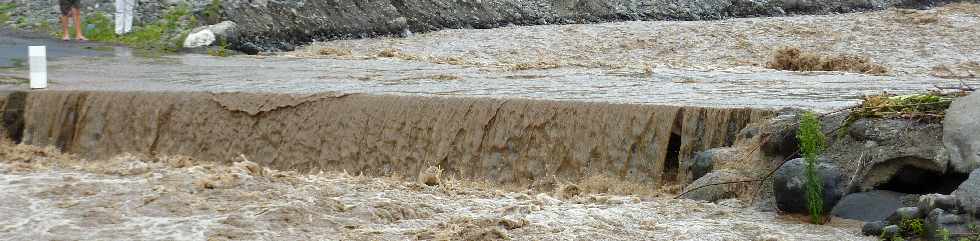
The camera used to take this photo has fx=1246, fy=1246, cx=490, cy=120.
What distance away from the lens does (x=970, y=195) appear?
6969 millimetres

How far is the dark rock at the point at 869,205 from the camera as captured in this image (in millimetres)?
7797

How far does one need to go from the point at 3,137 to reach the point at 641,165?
21.1ft

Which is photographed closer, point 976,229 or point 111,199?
point 976,229

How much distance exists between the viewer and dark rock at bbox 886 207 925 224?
7168 millimetres

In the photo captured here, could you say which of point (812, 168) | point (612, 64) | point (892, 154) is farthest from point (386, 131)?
point (612, 64)

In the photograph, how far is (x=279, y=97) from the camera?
11953 mm

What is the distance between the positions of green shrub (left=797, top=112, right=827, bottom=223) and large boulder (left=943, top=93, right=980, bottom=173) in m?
0.82

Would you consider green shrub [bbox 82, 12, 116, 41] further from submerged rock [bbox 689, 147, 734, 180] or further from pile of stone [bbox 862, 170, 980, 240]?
pile of stone [bbox 862, 170, 980, 240]

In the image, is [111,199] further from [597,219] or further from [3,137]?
[3,137]

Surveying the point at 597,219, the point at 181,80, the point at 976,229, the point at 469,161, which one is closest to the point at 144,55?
the point at 181,80

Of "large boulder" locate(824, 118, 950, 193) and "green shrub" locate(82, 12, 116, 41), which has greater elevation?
"large boulder" locate(824, 118, 950, 193)

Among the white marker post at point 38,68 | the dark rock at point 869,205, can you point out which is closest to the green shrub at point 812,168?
the dark rock at point 869,205

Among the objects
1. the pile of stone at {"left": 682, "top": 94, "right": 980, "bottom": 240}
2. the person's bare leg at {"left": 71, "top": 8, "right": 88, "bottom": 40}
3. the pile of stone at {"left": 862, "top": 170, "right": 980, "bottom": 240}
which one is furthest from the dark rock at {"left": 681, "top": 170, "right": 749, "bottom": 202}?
the person's bare leg at {"left": 71, "top": 8, "right": 88, "bottom": 40}

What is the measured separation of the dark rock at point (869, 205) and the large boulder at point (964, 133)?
0.43 meters
